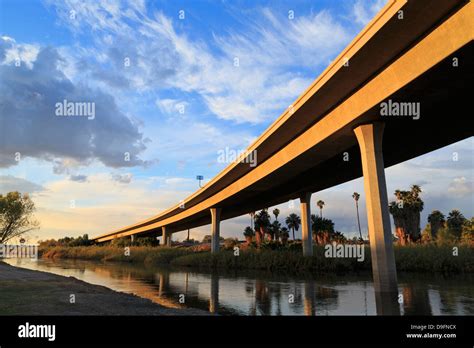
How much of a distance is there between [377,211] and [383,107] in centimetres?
529

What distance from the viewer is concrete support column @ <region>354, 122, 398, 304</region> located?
62.6 feet

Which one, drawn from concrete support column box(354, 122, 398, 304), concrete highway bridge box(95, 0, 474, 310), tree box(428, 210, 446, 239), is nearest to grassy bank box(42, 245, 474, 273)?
concrete highway bridge box(95, 0, 474, 310)

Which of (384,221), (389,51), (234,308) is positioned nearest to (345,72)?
(389,51)

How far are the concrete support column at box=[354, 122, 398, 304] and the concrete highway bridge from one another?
0.05 metres

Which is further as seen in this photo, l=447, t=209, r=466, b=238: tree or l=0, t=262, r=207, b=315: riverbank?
l=447, t=209, r=466, b=238: tree

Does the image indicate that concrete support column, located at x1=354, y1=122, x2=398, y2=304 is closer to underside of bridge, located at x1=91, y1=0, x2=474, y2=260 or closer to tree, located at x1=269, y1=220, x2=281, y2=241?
underside of bridge, located at x1=91, y1=0, x2=474, y2=260

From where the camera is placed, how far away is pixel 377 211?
19.8 m

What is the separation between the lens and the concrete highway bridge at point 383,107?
1320 centimetres

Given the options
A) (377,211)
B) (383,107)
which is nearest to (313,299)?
(377,211)

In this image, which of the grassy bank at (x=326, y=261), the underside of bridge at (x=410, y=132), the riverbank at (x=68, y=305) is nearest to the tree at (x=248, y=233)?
the grassy bank at (x=326, y=261)

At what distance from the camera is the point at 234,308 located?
15539 millimetres

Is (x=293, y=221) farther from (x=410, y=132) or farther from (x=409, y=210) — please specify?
(x=410, y=132)

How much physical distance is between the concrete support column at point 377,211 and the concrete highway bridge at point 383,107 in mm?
49
